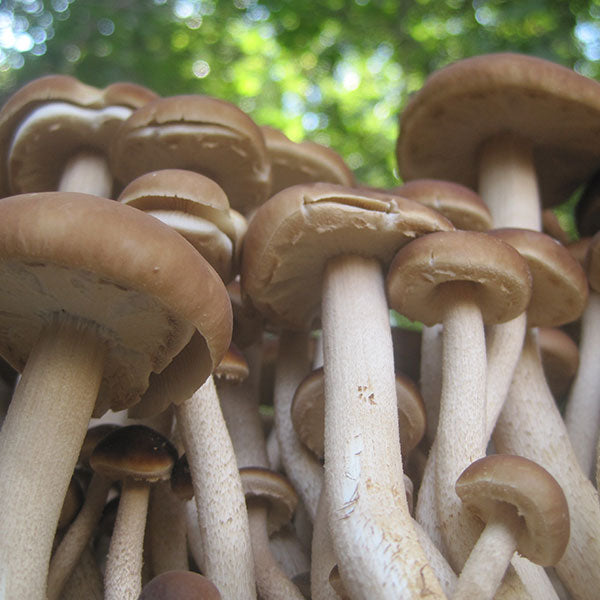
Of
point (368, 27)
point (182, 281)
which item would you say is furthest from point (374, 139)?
point (182, 281)

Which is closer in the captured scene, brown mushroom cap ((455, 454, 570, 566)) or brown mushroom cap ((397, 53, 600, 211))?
brown mushroom cap ((455, 454, 570, 566))

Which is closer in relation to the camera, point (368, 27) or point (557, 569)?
point (557, 569)

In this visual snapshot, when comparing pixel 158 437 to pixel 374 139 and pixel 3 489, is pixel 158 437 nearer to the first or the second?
pixel 3 489

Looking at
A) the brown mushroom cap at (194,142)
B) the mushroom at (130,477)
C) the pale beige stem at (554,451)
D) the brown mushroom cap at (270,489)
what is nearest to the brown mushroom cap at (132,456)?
the mushroom at (130,477)

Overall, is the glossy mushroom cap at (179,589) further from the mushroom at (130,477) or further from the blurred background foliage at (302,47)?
the blurred background foliage at (302,47)

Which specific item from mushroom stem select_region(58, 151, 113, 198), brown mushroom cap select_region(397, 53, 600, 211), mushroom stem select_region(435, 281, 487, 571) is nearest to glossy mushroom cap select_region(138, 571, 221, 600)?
mushroom stem select_region(435, 281, 487, 571)

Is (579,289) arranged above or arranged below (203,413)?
above

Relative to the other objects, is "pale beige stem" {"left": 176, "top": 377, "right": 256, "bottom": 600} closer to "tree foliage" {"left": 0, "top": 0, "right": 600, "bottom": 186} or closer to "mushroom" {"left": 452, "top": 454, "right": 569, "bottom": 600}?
"mushroom" {"left": 452, "top": 454, "right": 569, "bottom": 600}
